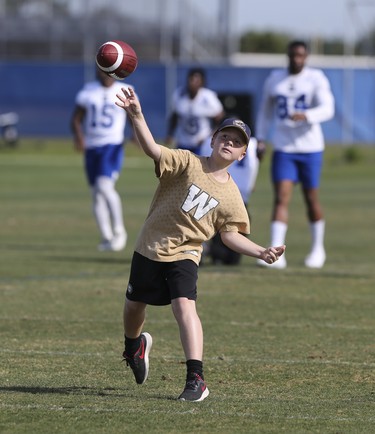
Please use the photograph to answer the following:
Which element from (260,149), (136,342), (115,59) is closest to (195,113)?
(260,149)

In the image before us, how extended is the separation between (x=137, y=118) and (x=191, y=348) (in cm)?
127

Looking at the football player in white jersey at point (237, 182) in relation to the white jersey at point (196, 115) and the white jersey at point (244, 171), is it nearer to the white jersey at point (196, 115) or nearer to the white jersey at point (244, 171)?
the white jersey at point (244, 171)

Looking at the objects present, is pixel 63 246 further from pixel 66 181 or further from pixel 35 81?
pixel 35 81

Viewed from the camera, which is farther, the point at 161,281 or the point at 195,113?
the point at 195,113

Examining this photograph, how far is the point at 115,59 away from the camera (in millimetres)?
6766

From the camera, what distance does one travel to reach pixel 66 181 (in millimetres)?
28312

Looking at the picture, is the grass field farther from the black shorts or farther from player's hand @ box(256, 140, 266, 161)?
player's hand @ box(256, 140, 266, 161)

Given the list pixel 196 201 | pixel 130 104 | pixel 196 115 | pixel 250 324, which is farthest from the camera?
pixel 196 115

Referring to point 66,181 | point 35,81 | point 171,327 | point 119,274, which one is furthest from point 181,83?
point 171,327

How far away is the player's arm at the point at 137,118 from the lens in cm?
622

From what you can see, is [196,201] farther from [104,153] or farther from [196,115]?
[196,115]

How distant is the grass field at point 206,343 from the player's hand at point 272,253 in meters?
0.77

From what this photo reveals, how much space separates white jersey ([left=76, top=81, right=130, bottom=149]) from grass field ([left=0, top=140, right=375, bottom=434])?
139cm

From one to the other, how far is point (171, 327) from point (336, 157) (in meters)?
28.5
